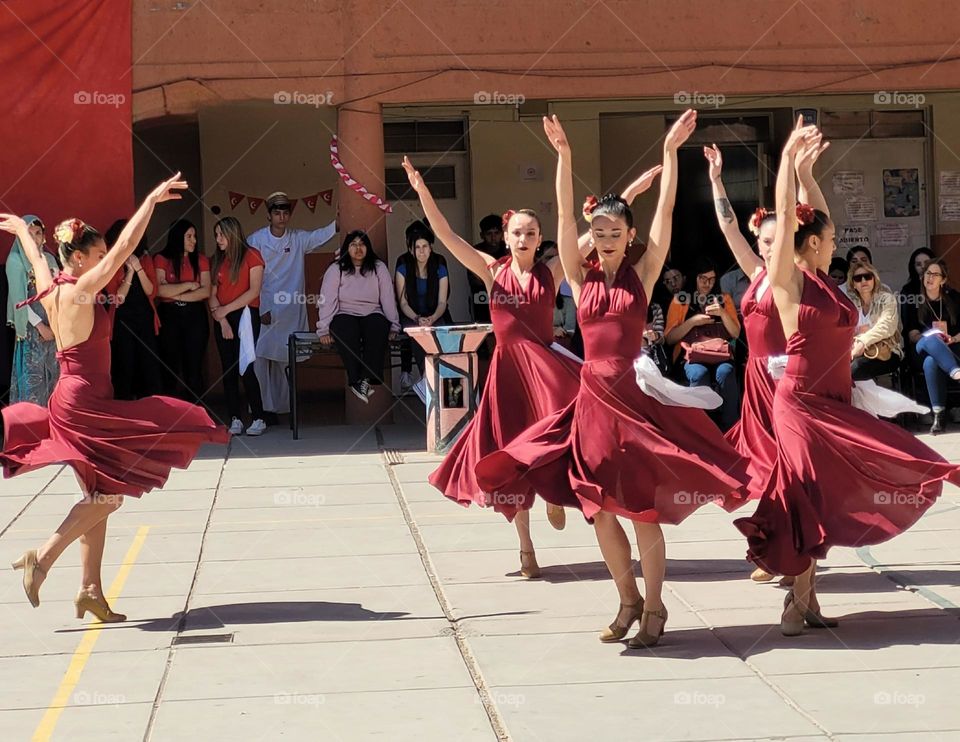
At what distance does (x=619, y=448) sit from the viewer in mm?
6105

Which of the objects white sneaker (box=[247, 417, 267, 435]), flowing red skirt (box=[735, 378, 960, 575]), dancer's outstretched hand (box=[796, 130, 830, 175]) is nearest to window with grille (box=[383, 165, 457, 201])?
white sneaker (box=[247, 417, 267, 435])

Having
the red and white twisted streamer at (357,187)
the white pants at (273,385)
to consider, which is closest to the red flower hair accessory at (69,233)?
the red and white twisted streamer at (357,187)

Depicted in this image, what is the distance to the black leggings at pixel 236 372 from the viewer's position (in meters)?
13.2

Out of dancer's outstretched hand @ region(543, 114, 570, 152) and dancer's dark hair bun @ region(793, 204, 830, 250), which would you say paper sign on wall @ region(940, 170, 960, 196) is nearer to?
dancer's dark hair bun @ region(793, 204, 830, 250)

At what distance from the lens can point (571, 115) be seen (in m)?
16.2

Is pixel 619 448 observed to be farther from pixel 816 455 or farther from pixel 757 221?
pixel 757 221

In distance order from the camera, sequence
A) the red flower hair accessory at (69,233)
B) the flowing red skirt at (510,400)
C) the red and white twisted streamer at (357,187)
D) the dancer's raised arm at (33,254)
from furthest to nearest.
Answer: the red and white twisted streamer at (357,187)
the flowing red skirt at (510,400)
the dancer's raised arm at (33,254)
the red flower hair accessory at (69,233)

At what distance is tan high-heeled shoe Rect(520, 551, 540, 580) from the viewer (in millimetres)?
7598

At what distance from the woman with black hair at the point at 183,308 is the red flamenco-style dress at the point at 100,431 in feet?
20.2

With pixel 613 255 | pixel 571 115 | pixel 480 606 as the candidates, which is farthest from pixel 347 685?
pixel 571 115

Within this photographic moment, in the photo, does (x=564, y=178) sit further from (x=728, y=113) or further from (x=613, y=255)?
(x=728, y=113)

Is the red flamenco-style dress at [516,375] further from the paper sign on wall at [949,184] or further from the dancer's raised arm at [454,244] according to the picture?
the paper sign on wall at [949,184]

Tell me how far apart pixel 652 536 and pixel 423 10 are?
8328 millimetres

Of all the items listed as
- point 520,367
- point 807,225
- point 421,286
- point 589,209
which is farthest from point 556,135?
point 421,286
